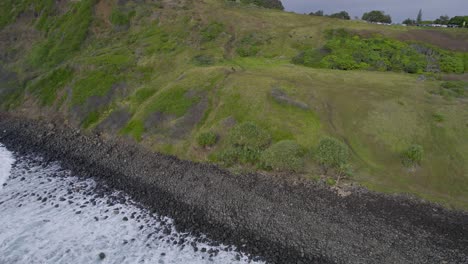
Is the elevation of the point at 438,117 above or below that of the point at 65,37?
below

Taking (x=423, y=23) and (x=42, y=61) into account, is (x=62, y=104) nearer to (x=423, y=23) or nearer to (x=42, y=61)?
(x=42, y=61)

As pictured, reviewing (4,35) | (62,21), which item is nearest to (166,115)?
(62,21)

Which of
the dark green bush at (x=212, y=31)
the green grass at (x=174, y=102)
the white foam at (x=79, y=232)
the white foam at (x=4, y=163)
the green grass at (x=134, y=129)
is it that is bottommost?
the white foam at (x=79, y=232)

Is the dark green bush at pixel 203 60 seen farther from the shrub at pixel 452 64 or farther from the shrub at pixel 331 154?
the shrub at pixel 452 64

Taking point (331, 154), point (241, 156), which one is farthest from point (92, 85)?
point (331, 154)

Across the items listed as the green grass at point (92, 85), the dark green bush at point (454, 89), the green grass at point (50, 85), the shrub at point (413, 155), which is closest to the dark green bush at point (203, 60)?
the green grass at point (92, 85)

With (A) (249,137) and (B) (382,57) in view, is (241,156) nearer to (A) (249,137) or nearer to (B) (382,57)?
(A) (249,137)
